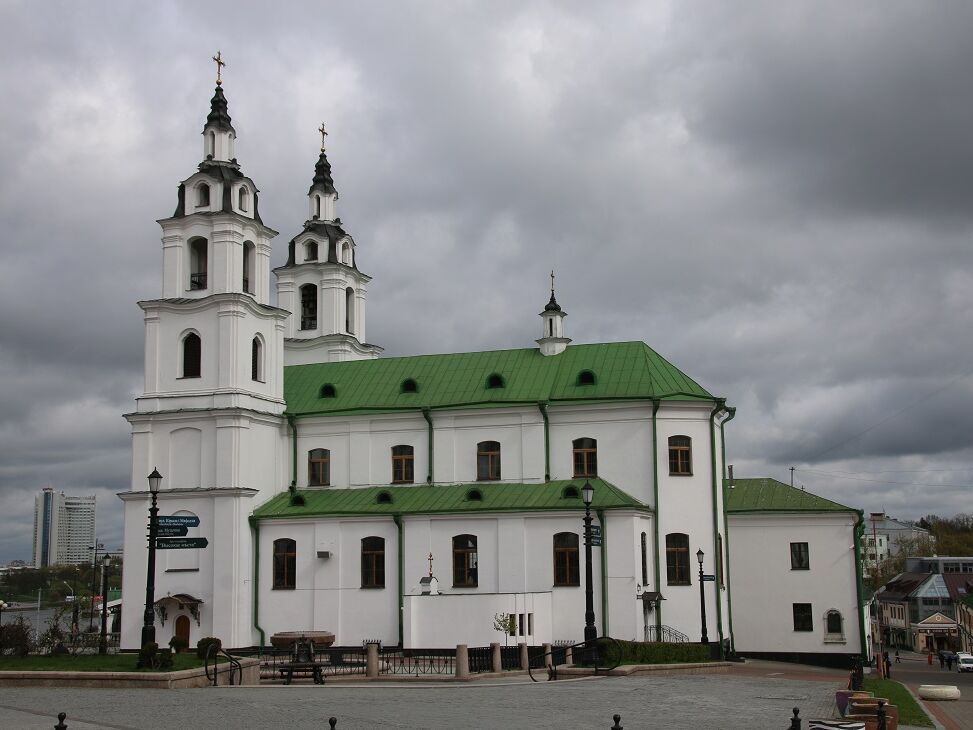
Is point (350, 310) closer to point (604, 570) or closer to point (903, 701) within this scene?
point (604, 570)

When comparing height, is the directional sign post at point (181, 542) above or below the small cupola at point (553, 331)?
below

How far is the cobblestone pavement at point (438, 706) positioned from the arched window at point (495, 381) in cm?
1971

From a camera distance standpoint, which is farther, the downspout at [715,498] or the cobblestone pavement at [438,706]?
the downspout at [715,498]

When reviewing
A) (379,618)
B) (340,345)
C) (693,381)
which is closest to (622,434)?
(693,381)

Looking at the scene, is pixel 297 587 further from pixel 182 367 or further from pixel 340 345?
pixel 340 345

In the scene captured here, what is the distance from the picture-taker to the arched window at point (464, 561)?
41469 mm

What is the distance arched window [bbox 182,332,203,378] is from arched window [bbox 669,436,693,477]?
61.6ft

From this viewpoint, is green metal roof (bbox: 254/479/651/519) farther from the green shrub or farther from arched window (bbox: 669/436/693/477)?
the green shrub

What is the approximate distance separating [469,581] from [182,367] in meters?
14.4

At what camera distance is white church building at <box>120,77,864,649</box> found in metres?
40.5

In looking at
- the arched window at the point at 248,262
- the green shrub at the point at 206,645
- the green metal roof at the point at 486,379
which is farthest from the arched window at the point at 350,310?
the green shrub at the point at 206,645

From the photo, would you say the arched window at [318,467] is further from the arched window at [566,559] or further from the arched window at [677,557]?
the arched window at [677,557]

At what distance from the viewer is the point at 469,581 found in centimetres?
4144

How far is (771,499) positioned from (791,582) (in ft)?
11.3
